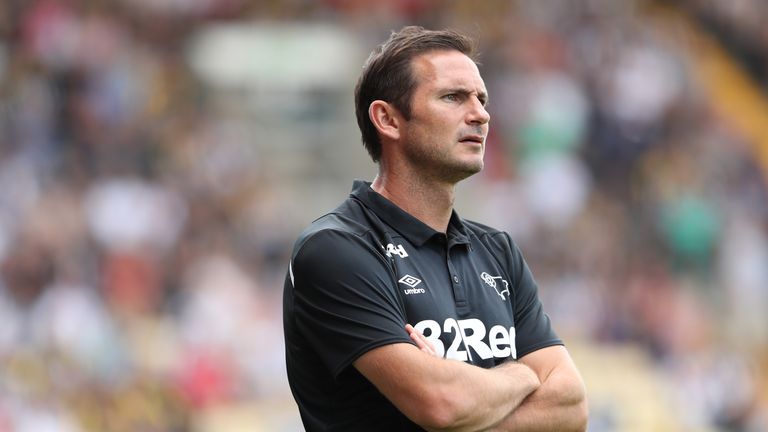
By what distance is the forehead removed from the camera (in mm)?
4535

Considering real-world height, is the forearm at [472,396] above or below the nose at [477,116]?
below

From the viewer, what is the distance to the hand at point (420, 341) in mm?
4133

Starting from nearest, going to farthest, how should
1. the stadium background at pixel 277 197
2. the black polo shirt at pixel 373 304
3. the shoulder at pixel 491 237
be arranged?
the black polo shirt at pixel 373 304, the shoulder at pixel 491 237, the stadium background at pixel 277 197

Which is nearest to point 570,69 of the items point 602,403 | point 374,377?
point 602,403


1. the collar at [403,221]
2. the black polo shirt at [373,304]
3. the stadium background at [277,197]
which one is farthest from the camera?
the stadium background at [277,197]

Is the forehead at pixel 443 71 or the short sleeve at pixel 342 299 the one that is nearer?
the short sleeve at pixel 342 299

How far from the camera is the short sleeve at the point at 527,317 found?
4.58 meters

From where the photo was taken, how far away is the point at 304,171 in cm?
1452

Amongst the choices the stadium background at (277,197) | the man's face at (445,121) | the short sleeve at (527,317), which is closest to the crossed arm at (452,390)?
the short sleeve at (527,317)

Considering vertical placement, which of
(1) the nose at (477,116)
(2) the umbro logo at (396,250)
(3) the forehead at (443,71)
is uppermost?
(3) the forehead at (443,71)

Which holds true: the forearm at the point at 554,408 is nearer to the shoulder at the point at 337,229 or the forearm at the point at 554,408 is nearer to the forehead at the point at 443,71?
the shoulder at the point at 337,229

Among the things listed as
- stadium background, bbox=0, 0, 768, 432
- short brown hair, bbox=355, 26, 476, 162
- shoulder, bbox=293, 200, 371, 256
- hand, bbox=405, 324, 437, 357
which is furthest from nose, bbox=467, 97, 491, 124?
stadium background, bbox=0, 0, 768, 432

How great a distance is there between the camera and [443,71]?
4547 mm

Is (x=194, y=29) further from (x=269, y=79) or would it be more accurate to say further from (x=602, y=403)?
(x=602, y=403)
